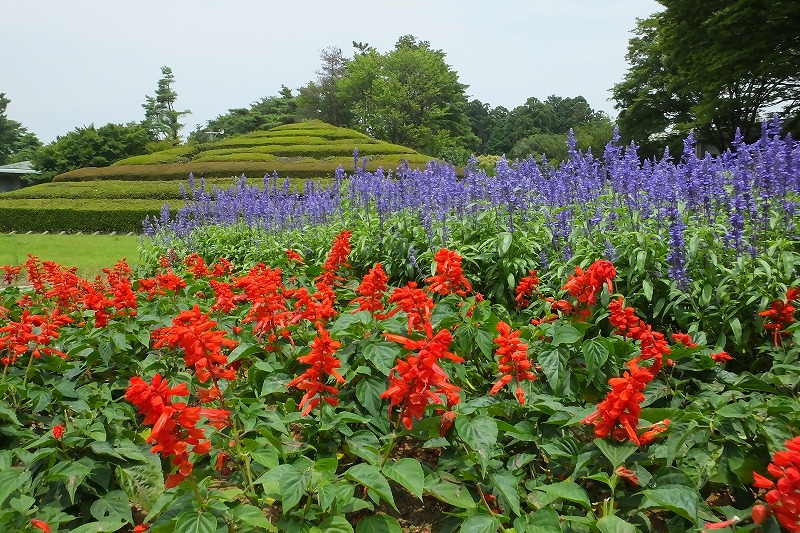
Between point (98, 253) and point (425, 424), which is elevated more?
point (425, 424)

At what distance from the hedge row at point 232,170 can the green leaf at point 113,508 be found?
68.7ft

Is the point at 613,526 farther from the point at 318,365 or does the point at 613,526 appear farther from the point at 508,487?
the point at 318,365

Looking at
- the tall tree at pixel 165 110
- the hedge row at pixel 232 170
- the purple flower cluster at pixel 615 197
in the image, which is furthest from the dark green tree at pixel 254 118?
the purple flower cluster at pixel 615 197

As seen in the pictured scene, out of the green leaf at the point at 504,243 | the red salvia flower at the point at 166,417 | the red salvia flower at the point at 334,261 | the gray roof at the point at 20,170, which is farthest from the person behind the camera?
the gray roof at the point at 20,170

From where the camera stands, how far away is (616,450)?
1782 mm

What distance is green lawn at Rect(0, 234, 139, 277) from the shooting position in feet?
36.6

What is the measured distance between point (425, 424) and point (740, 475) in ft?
3.40

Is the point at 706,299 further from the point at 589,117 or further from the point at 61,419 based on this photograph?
the point at 589,117

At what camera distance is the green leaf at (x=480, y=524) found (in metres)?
1.68

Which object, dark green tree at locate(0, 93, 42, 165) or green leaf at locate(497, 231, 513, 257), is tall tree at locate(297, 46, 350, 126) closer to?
dark green tree at locate(0, 93, 42, 165)

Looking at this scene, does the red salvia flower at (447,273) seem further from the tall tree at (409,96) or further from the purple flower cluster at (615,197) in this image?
the tall tree at (409,96)

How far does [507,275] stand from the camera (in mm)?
4176

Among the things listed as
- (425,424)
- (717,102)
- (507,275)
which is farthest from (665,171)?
(717,102)

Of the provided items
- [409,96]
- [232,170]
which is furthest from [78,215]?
[409,96]
